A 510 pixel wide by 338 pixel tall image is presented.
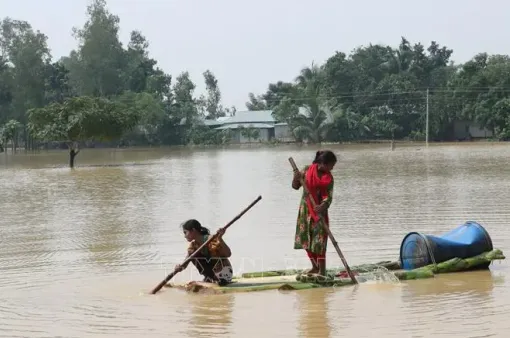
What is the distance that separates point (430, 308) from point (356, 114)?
60361 millimetres

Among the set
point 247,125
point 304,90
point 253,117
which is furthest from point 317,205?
point 253,117

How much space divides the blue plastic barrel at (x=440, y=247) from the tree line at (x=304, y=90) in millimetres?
48938

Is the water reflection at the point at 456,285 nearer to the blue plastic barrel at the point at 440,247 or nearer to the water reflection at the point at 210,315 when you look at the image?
the blue plastic barrel at the point at 440,247

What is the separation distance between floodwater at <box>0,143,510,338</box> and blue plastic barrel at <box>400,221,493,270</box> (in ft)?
1.07

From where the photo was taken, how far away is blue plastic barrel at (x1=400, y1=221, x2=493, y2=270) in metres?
8.58

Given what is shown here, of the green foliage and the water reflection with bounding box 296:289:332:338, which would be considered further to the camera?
the green foliage

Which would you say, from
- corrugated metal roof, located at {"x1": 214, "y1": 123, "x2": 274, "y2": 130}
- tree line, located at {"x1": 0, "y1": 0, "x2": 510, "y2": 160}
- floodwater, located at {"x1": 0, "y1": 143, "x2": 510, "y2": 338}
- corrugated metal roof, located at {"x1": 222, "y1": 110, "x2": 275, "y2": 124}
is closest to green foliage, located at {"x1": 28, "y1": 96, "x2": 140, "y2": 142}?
floodwater, located at {"x1": 0, "y1": 143, "x2": 510, "y2": 338}

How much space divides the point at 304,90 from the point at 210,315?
2279 inches

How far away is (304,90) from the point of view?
6419cm

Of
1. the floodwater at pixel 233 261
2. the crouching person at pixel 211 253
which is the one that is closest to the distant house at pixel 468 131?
the floodwater at pixel 233 261

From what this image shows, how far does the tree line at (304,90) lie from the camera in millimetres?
63281

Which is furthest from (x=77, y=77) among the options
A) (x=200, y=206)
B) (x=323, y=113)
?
(x=200, y=206)

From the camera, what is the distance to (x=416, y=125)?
66188 millimetres

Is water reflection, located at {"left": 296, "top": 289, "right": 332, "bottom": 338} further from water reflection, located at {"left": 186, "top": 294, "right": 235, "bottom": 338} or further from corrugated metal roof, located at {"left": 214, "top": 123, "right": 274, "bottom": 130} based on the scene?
corrugated metal roof, located at {"left": 214, "top": 123, "right": 274, "bottom": 130}
